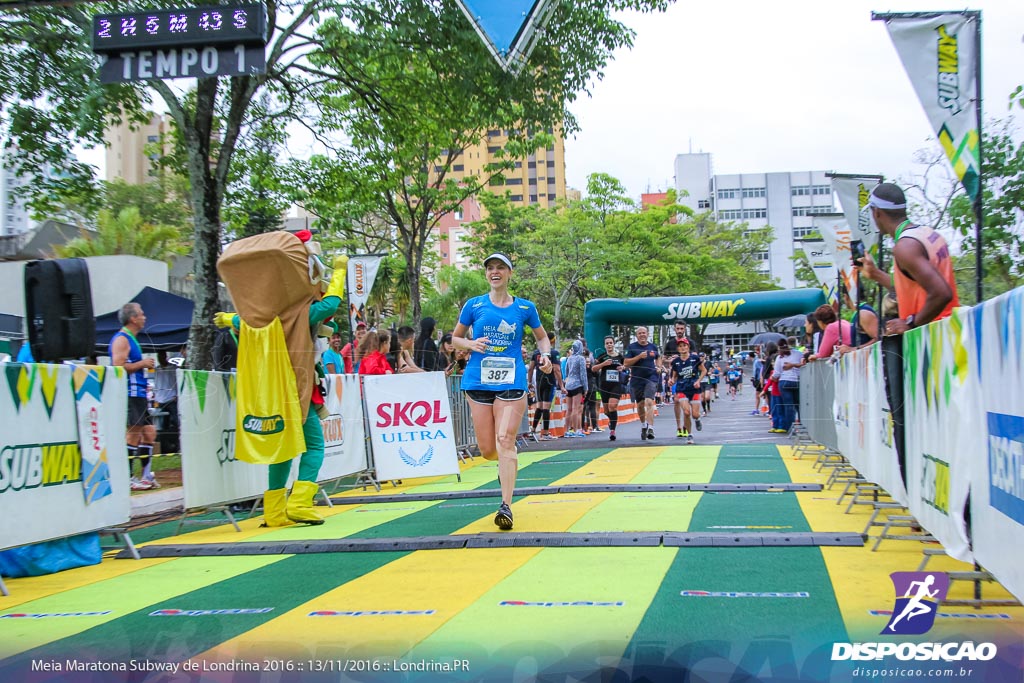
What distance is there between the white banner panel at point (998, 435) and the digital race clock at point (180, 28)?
23.9 ft

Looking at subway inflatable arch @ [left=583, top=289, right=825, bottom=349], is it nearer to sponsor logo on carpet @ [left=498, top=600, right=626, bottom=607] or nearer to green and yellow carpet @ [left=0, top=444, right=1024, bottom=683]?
green and yellow carpet @ [left=0, top=444, right=1024, bottom=683]

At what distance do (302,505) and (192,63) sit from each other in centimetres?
444

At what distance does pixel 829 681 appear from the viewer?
3.44 metres

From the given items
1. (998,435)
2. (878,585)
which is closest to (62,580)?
(878,585)

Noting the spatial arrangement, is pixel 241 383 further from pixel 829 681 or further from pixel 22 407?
pixel 829 681

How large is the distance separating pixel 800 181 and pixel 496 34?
11393 cm

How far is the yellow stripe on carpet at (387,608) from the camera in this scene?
162 inches

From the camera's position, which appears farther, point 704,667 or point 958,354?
point 958,354

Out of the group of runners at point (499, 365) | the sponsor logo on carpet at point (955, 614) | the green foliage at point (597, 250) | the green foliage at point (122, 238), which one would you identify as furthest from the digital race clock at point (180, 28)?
the green foliage at point (597, 250)

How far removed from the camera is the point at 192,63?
9.36 metres

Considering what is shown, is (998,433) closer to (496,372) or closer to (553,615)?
(553,615)

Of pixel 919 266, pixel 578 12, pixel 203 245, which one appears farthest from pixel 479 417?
pixel 578 12

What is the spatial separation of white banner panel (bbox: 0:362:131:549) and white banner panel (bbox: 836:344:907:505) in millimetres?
5665

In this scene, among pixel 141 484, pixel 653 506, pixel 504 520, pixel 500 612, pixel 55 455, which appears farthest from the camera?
pixel 141 484
